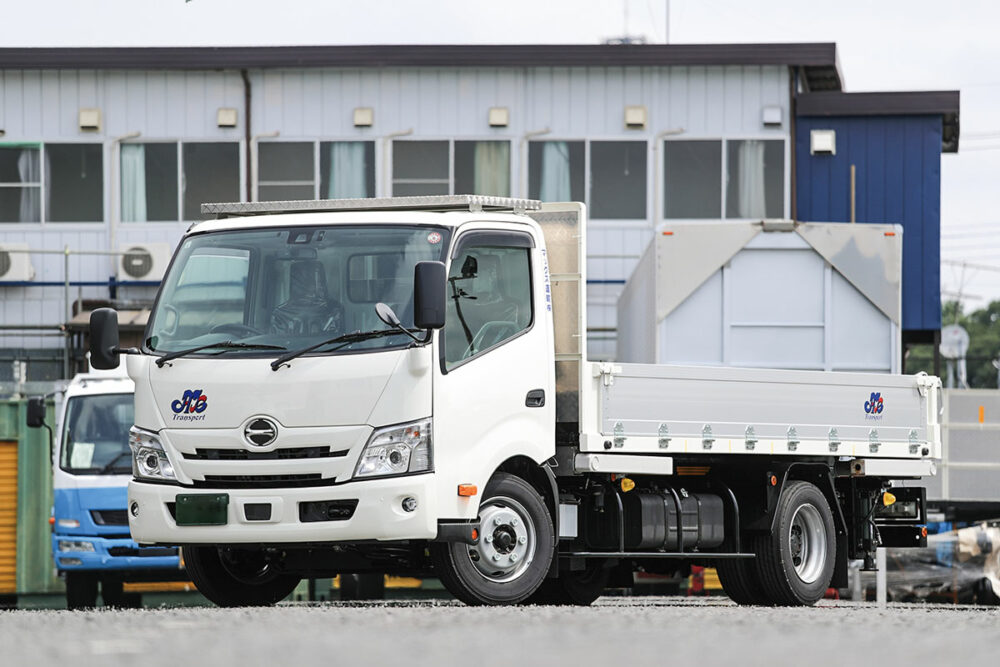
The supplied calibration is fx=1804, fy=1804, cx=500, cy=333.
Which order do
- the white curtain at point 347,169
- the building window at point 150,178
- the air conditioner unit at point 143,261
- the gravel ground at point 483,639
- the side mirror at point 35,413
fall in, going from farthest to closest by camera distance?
the building window at point 150,178 → the white curtain at point 347,169 → the air conditioner unit at point 143,261 → the side mirror at point 35,413 → the gravel ground at point 483,639

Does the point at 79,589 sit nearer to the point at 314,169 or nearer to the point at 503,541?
the point at 503,541

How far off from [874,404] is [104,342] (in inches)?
258

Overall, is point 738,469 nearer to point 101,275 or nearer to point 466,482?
point 466,482

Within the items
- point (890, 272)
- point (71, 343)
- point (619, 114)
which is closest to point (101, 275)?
point (71, 343)

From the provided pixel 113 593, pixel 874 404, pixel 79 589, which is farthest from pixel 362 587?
pixel 874 404

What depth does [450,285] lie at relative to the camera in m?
11.8

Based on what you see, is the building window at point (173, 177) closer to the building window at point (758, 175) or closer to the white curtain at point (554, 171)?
the white curtain at point (554, 171)

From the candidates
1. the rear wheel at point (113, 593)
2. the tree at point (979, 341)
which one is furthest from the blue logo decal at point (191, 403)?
the tree at point (979, 341)

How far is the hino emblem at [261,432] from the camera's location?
11.3m

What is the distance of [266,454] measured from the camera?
11.4m

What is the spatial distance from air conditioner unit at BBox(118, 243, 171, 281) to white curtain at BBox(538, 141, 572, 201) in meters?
6.10

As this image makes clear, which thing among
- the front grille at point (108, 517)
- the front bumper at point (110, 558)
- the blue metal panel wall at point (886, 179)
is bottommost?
the front bumper at point (110, 558)

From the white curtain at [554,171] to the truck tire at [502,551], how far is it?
1681 centimetres

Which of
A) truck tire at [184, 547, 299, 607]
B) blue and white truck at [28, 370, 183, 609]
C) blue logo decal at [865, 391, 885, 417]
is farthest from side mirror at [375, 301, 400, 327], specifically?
blue and white truck at [28, 370, 183, 609]
